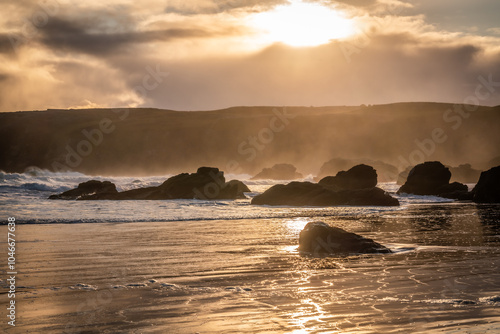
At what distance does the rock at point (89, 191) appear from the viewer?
4372 centimetres

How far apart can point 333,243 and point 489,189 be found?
30.6 m

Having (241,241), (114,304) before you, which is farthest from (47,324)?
(241,241)

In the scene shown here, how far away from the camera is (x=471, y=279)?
10.5 metres

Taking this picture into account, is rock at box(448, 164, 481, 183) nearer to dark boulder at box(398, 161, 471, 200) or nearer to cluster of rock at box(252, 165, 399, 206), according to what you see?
dark boulder at box(398, 161, 471, 200)

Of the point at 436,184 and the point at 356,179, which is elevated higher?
the point at 356,179

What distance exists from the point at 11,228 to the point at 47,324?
45.6 feet

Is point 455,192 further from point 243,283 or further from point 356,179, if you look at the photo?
point 243,283

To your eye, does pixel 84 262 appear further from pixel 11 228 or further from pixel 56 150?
pixel 56 150

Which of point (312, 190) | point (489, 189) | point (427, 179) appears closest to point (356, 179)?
point (312, 190)

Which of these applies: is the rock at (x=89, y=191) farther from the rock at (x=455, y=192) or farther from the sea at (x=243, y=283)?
the rock at (x=455, y=192)

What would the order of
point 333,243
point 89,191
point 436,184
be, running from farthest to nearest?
point 436,184
point 89,191
point 333,243

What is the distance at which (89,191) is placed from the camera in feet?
151

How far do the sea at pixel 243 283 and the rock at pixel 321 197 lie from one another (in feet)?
57.2

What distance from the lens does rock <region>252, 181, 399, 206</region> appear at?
3759 cm
